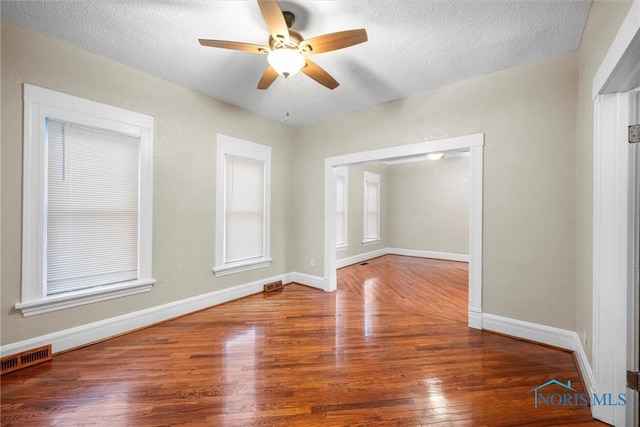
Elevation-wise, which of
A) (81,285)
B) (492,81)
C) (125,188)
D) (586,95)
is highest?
(492,81)

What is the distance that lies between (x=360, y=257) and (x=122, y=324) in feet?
15.7

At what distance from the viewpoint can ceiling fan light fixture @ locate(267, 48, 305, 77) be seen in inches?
73.0

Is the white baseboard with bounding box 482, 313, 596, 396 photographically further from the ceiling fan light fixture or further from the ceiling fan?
the ceiling fan light fixture

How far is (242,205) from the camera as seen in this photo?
12.4 feet

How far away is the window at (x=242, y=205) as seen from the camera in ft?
11.4

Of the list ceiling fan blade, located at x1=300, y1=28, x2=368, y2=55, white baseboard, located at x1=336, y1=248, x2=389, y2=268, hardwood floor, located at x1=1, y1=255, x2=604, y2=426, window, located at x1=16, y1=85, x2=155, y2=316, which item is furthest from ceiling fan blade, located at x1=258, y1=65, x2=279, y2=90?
white baseboard, located at x1=336, y1=248, x2=389, y2=268

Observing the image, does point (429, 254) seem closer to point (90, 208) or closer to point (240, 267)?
point (240, 267)

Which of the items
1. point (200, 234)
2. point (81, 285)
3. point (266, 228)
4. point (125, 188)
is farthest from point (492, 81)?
point (81, 285)

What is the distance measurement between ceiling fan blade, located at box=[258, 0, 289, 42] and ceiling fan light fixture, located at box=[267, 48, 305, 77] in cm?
8

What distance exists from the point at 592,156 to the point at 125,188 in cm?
396

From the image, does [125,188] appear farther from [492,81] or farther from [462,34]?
[492,81]

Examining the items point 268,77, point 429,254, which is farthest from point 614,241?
point 429,254

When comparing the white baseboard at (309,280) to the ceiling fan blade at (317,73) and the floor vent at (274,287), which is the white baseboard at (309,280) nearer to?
the floor vent at (274,287)

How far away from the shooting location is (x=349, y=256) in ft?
19.7
